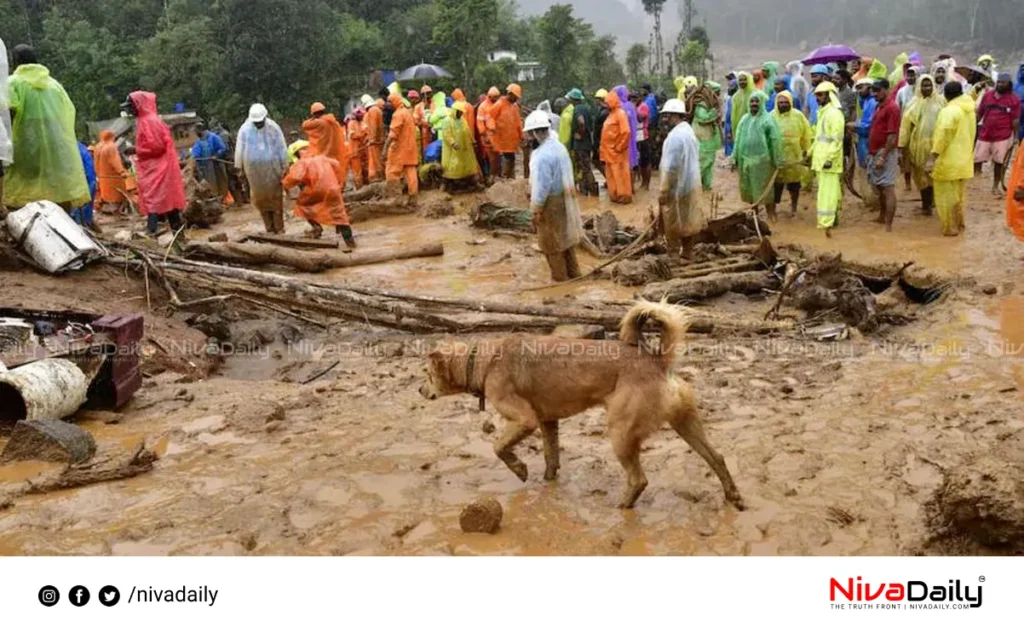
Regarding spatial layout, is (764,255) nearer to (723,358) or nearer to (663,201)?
(663,201)

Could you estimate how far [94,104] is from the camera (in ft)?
86.0

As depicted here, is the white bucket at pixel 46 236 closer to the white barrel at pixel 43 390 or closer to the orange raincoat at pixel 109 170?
the white barrel at pixel 43 390

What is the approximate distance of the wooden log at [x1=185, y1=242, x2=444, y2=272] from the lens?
8.77 m

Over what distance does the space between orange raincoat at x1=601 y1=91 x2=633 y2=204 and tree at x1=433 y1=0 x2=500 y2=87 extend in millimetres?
15517

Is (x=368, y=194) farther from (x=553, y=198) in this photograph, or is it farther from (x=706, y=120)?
(x=553, y=198)

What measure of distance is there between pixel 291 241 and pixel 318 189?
2.42 ft

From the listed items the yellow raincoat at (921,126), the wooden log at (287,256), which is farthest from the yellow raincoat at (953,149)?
the wooden log at (287,256)

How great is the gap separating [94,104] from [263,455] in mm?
25366

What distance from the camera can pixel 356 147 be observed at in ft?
51.7

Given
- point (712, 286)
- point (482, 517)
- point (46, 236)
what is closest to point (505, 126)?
point (712, 286)

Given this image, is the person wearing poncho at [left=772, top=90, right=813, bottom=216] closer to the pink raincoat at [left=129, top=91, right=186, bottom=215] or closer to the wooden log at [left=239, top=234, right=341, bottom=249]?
the wooden log at [left=239, top=234, right=341, bottom=249]

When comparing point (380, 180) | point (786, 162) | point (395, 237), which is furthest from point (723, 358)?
point (380, 180)

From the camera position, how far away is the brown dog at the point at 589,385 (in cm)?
376
